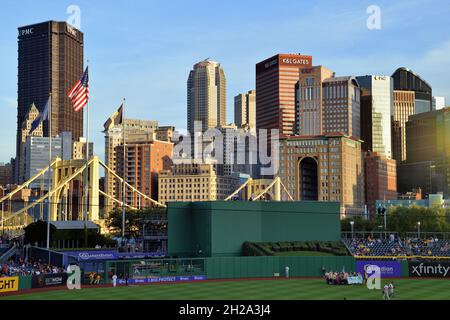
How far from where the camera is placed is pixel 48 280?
169 feet

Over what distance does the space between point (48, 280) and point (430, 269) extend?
1391 inches

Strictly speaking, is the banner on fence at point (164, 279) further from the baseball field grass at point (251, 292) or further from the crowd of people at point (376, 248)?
the crowd of people at point (376, 248)

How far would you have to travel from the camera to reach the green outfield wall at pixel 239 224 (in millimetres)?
69438

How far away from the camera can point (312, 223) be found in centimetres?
7381

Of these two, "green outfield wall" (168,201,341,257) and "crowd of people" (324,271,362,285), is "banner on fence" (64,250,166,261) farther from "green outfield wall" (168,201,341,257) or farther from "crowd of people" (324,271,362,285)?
"crowd of people" (324,271,362,285)

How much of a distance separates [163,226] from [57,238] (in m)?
45.9

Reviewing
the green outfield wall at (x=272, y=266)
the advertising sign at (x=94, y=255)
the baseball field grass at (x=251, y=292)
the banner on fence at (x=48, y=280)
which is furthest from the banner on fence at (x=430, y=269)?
the banner on fence at (x=48, y=280)

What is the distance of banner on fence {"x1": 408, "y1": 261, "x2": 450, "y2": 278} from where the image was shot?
2377 inches

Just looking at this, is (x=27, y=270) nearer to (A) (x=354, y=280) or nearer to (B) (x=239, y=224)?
(B) (x=239, y=224)

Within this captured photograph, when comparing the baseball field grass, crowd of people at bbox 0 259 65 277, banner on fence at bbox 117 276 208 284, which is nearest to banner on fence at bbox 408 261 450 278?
the baseball field grass

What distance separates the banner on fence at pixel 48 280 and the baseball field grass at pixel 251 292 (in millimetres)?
2041

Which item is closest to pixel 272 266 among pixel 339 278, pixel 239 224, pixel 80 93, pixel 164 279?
pixel 339 278
